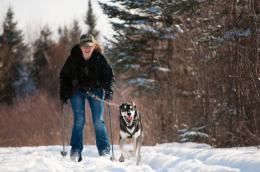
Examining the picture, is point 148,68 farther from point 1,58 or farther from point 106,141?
point 1,58

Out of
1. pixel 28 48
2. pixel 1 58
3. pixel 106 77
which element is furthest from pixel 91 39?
pixel 28 48

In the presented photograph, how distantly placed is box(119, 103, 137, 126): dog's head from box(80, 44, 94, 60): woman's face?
1.14 metres

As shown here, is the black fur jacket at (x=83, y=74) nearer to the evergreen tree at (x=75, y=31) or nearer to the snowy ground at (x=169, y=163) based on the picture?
the snowy ground at (x=169, y=163)

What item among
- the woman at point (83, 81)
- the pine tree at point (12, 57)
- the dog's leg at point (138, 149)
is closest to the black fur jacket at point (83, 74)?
the woman at point (83, 81)

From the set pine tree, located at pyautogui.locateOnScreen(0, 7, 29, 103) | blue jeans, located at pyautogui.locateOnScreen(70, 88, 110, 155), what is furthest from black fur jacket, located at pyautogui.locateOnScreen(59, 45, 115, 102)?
pine tree, located at pyautogui.locateOnScreen(0, 7, 29, 103)

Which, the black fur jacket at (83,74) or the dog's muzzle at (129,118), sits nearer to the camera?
the black fur jacket at (83,74)

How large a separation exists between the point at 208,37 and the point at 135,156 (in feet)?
11.4

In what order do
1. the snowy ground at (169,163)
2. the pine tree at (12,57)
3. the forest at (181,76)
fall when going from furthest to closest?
the pine tree at (12,57)
the forest at (181,76)
the snowy ground at (169,163)

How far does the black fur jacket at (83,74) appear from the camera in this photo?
7.60 metres

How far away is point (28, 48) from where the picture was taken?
50031 millimetres

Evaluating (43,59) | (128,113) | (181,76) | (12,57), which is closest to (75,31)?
(43,59)

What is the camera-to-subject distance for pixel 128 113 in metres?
8.02

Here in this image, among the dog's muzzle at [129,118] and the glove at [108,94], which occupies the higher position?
the glove at [108,94]

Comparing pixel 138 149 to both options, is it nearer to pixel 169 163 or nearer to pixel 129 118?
pixel 129 118
